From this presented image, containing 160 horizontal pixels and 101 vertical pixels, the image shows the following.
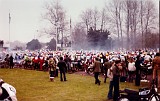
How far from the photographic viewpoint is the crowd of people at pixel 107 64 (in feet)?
51.5

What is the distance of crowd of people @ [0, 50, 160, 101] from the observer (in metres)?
15.7

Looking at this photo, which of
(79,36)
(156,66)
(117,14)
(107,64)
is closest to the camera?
(156,66)

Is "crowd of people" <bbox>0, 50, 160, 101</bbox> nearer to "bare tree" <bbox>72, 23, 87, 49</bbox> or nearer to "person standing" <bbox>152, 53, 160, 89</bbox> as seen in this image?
"person standing" <bbox>152, 53, 160, 89</bbox>

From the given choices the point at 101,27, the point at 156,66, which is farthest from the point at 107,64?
the point at 101,27

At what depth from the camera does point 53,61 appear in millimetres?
25891

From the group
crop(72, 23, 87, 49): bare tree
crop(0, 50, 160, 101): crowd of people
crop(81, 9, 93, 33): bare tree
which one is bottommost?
crop(0, 50, 160, 101): crowd of people

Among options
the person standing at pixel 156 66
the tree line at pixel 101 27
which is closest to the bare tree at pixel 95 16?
the tree line at pixel 101 27

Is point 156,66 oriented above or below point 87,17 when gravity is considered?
below

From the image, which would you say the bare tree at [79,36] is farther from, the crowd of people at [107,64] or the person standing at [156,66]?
the person standing at [156,66]

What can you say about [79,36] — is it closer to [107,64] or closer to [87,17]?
[87,17]

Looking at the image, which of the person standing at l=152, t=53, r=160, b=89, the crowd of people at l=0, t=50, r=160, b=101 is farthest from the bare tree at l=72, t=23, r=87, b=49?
the person standing at l=152, t=53, r=160, b=89

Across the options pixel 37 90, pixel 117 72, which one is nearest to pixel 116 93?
pixel 117 72

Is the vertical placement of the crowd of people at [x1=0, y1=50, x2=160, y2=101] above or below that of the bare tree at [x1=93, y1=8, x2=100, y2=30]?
below

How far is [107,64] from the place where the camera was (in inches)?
926
